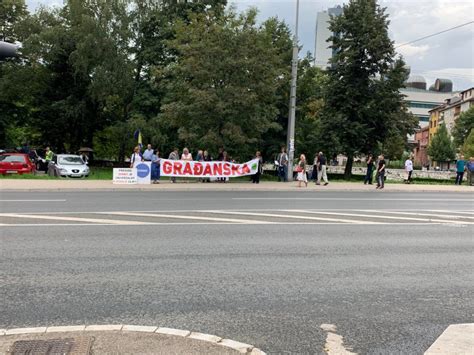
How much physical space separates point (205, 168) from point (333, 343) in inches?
804

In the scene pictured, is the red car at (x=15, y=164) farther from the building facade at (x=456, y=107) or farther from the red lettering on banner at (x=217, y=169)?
the building facade at (x=456, y=107)

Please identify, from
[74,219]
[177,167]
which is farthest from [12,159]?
[74,219]

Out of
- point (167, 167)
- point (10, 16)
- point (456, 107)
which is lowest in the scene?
point (167, 167)

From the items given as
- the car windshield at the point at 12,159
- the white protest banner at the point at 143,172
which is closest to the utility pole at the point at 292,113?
the white protest banner at the point at 143,172

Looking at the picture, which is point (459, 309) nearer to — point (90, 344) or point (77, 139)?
point (90, 344)

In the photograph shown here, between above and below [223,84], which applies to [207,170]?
below

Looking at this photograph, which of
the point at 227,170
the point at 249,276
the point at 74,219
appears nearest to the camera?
the point at 249,276

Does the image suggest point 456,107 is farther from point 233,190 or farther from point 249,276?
point 249,276

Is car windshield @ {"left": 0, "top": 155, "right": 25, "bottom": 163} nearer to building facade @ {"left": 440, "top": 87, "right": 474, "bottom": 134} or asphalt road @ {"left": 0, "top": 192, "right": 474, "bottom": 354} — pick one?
asphalt road @ {"left": 0, "top": 192, "right": 474, "bottom": 354}

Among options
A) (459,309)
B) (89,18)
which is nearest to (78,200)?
(459,309)

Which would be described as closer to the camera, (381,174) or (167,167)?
(167,167)

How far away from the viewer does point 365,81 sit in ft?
134

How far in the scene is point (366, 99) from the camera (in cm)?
4059

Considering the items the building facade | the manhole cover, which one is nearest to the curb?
the manhole cover
